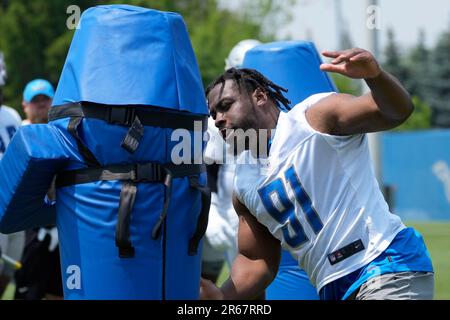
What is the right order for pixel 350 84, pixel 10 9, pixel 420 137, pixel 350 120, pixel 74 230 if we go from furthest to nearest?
pixel 350 84 → pixel 10 9 → pixel 420 137 → pixel 74 230 → pixel 350 120

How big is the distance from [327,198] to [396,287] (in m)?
0.44

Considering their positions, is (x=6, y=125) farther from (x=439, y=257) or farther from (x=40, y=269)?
(x=439, y=257)

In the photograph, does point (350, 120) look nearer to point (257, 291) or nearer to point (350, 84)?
point (257, 291)

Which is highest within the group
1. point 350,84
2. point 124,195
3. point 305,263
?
point 124,195

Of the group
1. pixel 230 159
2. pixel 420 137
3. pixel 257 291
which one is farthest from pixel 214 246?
pixel 420 137

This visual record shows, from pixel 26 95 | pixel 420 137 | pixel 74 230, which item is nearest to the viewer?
pixel 74 230

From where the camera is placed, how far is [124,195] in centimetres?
404

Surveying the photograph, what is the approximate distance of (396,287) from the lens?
392 cm

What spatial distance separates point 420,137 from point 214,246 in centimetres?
1762

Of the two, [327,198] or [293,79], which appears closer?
[327,198]

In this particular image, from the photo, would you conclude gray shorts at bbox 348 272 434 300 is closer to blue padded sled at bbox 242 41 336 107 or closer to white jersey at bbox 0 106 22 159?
blue padded sled at bbox 242 41 336 107

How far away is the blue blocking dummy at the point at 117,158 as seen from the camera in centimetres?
405
